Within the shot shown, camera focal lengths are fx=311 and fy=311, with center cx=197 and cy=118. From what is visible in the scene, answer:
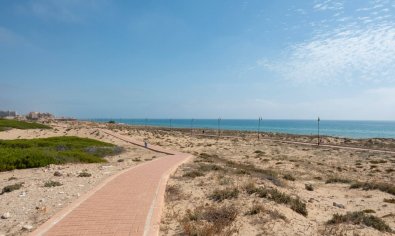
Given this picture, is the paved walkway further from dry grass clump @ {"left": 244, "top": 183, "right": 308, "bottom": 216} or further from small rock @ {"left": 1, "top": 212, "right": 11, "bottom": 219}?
dry grass clump @ {"left": 244, "top": 183, "right": 308, "bottom": 216}

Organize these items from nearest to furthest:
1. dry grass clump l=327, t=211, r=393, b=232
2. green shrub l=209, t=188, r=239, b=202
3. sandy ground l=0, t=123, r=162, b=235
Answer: sandy ground l=0, t=123, r=162, b=235 < dry grass clump l=327, t=211, r=393, b=232 < green shrub l=209, t=188, r=239, b=202

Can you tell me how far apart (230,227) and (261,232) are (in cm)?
75

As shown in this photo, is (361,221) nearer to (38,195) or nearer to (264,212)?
(264,212)

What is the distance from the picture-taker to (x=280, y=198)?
10148 mm

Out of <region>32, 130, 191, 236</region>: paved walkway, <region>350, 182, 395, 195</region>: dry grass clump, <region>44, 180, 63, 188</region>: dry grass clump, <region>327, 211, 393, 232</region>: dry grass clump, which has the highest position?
<region>32, 130, 191, 236</region>: paved walkway

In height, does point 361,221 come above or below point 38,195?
below

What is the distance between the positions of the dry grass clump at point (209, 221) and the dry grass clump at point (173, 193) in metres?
1.50

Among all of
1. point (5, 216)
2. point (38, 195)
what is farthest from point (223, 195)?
point (5, 216)

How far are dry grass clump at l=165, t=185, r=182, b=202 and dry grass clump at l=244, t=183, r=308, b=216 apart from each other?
2.45m

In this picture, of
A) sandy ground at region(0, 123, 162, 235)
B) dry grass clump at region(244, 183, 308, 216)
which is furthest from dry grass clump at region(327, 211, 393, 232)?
sandy ground at region(0, 123, 162, 235)

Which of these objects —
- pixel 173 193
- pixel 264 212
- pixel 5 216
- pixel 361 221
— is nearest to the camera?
pixel 5 216

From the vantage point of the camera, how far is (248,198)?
10.3 m

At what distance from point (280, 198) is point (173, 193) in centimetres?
362

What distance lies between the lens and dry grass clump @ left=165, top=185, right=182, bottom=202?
10.2 meters
